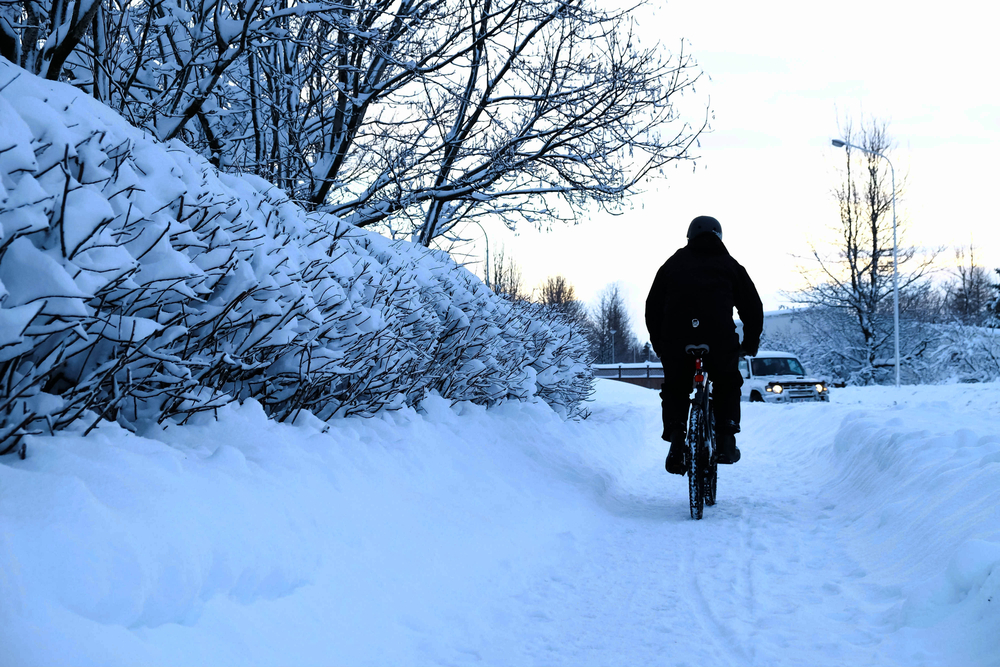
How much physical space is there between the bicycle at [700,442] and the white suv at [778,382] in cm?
1183

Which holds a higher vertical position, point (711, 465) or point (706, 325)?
point (706, 325)

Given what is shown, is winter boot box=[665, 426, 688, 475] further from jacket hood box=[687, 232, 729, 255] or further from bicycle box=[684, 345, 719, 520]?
jacket hood box=[687, 232, 729, 255]

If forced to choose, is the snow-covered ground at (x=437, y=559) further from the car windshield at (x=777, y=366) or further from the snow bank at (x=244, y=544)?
the car windshield at (x=777, y=366)

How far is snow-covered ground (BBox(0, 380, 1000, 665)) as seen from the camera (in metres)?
2.18

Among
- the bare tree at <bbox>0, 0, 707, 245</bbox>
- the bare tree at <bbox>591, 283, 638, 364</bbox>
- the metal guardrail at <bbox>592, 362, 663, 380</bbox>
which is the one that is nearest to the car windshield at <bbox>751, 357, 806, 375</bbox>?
the bare tree at <bbox>0, 0, 707, 245</bbox>

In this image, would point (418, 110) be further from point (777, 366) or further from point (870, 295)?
point (870, 295)

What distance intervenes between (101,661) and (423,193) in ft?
24.3

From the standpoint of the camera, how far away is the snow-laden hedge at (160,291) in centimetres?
253

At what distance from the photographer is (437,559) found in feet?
12.2

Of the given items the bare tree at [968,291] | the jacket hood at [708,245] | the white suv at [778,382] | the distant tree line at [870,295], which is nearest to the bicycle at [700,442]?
the jacket hood at [708,245]

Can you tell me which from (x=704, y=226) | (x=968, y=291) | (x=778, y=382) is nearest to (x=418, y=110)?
(x=704, y=226)

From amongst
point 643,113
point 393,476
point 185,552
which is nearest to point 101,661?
point 185,552

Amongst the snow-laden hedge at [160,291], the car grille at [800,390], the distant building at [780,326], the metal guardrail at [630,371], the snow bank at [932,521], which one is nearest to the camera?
the snow-laden hedge at [160,291]

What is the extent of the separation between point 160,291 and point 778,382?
16836 mm
